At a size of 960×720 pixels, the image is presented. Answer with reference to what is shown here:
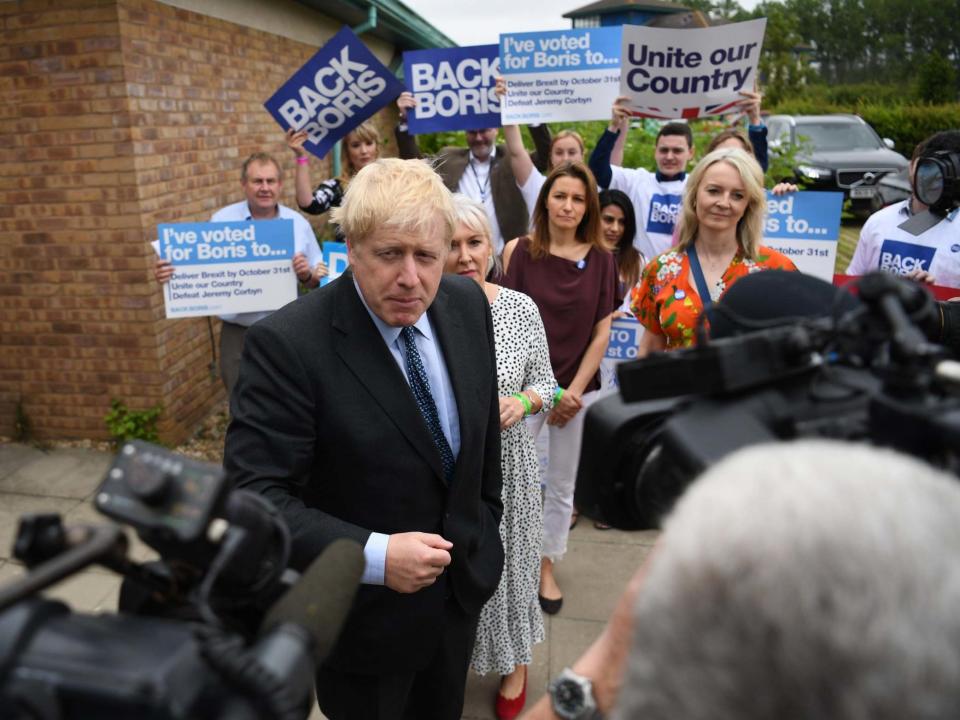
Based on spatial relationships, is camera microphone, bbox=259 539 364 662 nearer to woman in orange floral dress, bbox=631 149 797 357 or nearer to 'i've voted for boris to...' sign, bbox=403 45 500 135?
woman in orange floral dress, bbox=631 149 797 357

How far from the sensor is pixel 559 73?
16.0 feet

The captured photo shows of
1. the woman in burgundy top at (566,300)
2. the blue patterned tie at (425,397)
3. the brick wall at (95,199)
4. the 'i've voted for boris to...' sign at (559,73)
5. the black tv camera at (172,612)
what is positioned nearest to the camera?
the black tv camera at (172,612)

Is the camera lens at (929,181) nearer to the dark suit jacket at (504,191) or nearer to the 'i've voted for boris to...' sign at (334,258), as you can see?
the dark suit jacket at (504,191)

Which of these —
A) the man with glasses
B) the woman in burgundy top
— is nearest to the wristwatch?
the woman in burgundy top

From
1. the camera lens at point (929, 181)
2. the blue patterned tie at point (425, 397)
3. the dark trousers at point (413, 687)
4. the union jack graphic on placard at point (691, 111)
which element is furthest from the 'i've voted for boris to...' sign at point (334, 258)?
the camera lens at point (929, 181)

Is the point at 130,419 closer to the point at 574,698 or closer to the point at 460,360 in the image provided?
the point at 460,360

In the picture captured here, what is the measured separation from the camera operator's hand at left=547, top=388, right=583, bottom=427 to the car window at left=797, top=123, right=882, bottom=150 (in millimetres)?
14341

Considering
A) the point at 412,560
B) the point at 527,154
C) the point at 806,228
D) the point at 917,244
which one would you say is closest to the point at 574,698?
the point at 412,560

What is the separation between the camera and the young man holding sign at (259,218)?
429 cm

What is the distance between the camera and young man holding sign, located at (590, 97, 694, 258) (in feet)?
15.5

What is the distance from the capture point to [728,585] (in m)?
0.62

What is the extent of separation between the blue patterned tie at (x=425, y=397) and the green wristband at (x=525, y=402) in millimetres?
739

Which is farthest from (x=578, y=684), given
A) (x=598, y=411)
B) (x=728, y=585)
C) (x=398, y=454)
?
(x=398, y=454)

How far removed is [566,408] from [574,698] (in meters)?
2.51
